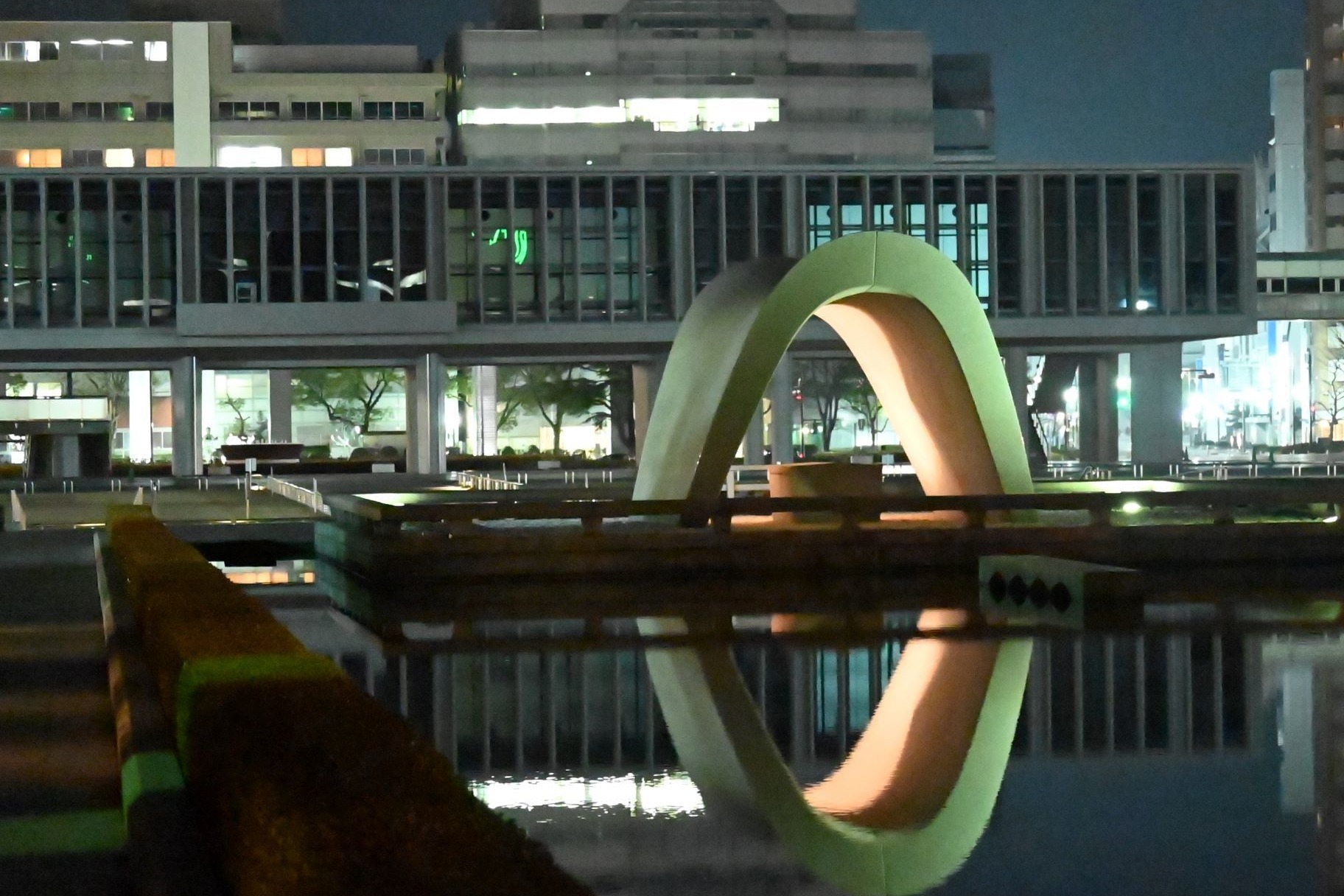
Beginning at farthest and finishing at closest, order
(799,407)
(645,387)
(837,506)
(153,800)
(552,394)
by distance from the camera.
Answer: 1. (799,407)
2. (552,394)
3. (645,387)
4. (837,506)
5. (153,800)

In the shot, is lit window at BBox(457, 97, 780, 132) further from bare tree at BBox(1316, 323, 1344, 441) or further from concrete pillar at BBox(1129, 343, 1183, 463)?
bare tree at BBox(1316, 323, 1344, 441)

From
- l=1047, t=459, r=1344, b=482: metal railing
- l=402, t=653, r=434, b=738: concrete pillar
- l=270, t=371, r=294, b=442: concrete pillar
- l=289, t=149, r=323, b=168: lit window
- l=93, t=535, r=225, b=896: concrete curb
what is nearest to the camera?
l=93, t=535, r=225, b=896: concrete curb

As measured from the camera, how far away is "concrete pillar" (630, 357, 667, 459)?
73812 millimetres

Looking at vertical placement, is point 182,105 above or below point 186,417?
above

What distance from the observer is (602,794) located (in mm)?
11305

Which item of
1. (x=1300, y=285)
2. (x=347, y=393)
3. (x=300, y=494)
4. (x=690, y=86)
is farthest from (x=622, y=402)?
(x=300, y=494)

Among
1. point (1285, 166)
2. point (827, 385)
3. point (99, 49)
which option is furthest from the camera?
point (1285, 166)

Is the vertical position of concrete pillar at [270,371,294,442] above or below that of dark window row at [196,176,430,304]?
below

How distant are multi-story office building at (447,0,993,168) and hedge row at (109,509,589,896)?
94.9 metres

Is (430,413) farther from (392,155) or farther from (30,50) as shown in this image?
(30,50)

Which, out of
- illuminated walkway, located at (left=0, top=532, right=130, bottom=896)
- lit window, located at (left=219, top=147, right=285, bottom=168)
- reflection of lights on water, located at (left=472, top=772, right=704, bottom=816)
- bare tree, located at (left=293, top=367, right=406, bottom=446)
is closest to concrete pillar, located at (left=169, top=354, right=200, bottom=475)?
bare tree, located at (left=293, top=367, right=406, bottom=446)

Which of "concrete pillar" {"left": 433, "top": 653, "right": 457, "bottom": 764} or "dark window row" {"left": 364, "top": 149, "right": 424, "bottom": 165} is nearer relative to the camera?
"concrete pillar" {"left": 433, "top": 653, "right": 457, "bottom": 764}

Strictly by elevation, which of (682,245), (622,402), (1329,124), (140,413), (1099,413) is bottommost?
(1099,413)

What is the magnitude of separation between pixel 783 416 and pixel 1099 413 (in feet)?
45.8
